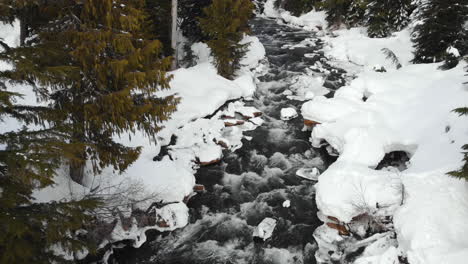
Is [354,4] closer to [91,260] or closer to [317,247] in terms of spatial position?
[317,247]

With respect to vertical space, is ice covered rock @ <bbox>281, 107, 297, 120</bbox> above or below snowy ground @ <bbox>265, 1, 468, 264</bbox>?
below

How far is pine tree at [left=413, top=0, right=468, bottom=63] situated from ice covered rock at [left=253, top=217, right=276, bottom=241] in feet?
38.0

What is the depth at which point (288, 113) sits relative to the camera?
14789mm

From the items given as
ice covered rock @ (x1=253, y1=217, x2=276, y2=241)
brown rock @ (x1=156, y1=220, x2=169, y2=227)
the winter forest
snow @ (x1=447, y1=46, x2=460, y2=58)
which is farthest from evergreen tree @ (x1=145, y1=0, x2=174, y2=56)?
snow @ (x1=447, y1=46, x2=460, y2=58)

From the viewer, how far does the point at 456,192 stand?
7.79 m

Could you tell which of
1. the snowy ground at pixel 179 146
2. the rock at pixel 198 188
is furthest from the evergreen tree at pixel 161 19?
the rock at pixel 198 188

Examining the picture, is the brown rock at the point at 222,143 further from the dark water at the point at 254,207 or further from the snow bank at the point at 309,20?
the snow bank at the point at 309,20

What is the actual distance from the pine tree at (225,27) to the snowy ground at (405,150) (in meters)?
5.03

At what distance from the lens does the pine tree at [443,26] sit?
551 inches

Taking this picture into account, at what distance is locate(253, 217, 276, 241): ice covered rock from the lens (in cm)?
889

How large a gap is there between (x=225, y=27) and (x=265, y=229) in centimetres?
1027

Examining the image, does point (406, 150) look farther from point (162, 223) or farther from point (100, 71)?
point (100, 71)

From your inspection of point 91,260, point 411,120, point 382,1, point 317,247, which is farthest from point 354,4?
point 91,260

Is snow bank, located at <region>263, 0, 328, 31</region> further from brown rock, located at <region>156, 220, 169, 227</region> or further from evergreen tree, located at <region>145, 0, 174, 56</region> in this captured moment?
brown rock, located at <region>156, 220, 169, 227</region>
